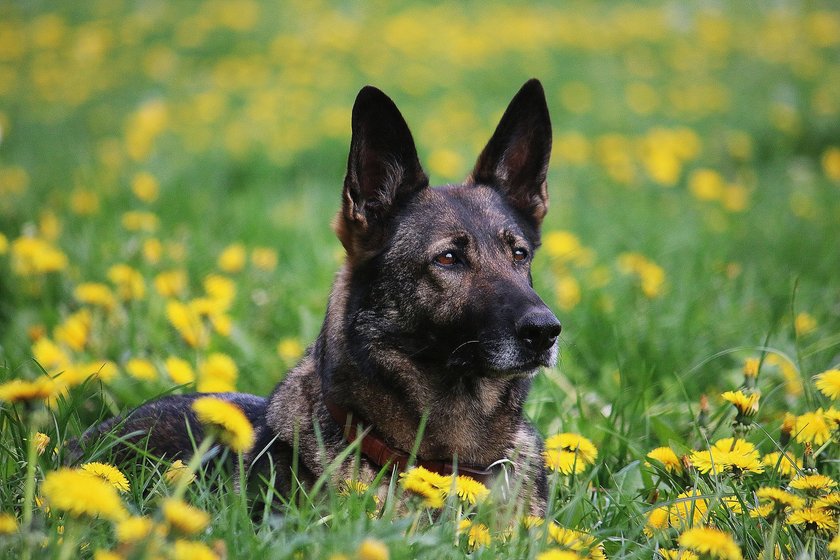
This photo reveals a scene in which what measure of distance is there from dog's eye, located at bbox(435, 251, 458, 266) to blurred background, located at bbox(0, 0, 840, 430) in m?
0.82

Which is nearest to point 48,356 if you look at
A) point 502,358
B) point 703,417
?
point 502,358

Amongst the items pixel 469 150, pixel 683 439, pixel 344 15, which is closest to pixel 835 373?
pixel 683 439

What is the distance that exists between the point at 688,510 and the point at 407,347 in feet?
3.52

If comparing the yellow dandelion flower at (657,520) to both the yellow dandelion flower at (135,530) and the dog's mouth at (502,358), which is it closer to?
the dog's mouth at (502,358)

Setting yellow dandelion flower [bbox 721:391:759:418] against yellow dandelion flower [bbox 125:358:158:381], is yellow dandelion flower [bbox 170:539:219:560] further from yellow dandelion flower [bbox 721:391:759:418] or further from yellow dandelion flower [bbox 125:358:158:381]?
yellow dandelion flower [bbox 125:358:158:381]

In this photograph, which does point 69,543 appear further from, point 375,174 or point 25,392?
point 375,174

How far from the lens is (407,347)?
3148 mm

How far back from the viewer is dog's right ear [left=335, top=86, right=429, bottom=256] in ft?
10.6

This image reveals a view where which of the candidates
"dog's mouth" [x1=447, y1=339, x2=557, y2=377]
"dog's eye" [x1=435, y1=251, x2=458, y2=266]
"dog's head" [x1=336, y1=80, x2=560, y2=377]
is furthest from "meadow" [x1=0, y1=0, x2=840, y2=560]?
"dog's eye" [x1=435, y1=251, x2=458, y2=266]

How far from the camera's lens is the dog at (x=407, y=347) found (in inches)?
117

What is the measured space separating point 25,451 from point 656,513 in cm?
185

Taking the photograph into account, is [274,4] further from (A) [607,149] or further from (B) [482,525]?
(B) [482,525]

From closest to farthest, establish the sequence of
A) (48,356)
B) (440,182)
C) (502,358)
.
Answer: (502,358), (48,356), (440,182)

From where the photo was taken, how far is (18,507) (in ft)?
A: 8.15
